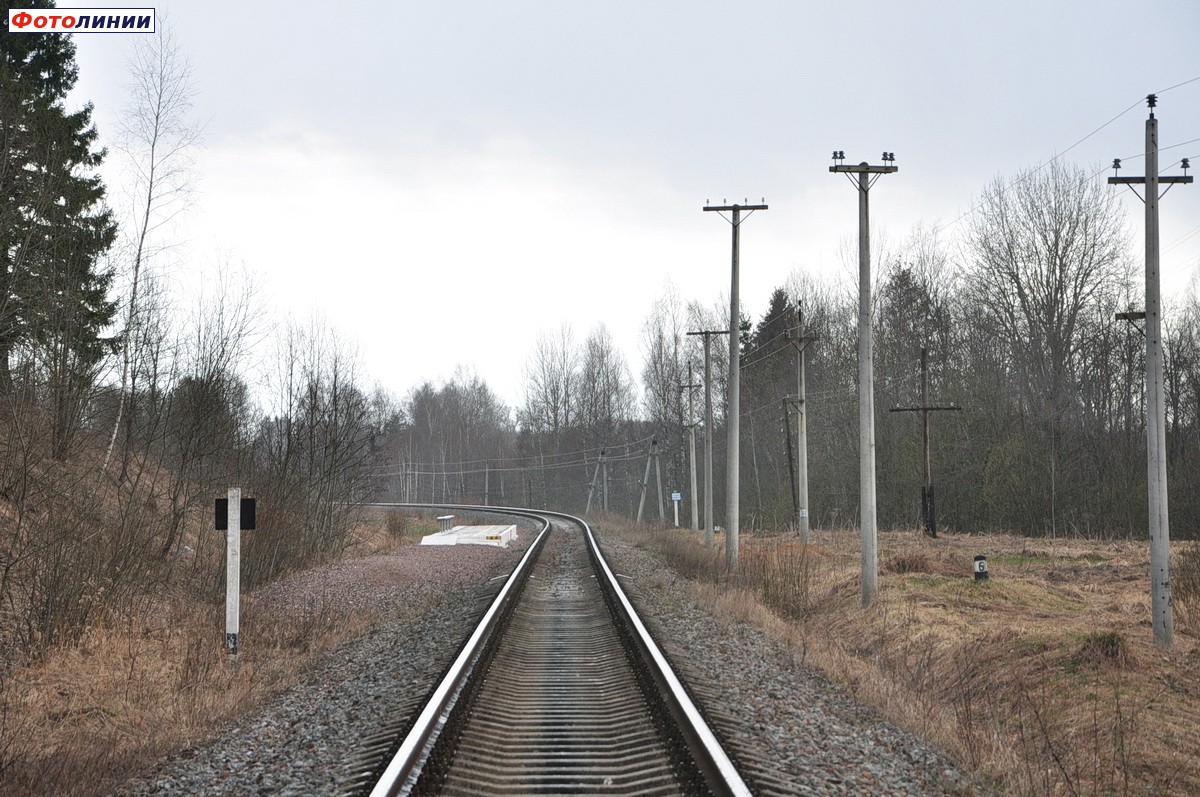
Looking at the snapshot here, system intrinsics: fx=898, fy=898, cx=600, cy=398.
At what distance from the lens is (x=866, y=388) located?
1609 cm

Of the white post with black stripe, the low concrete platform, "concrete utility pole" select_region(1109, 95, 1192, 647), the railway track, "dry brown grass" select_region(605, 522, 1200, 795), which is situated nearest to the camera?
the railway track

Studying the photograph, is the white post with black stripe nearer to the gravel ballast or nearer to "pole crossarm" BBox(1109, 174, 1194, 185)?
the gravel ballast

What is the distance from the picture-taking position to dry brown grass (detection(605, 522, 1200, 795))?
7.31 m

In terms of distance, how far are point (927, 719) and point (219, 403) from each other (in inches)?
568

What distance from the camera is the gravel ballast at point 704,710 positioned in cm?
569

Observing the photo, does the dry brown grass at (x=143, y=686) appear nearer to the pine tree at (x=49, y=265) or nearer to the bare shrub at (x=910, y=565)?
the pine tree at (x=49, y=265)

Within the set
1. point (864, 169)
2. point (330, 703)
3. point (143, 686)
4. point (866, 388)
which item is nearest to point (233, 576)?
point (143, 686)

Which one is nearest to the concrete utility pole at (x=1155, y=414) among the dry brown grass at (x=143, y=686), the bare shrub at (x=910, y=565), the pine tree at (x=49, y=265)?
the bare shrub at (x=910, y=565)

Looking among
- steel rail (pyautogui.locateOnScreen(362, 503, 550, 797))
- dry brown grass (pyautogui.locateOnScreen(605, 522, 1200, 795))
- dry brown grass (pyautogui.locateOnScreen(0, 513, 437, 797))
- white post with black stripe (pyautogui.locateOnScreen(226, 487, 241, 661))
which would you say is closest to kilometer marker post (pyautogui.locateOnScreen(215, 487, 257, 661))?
white post with black stripe (pyautogui.locateOnScreen(226, 487, 241, 661))

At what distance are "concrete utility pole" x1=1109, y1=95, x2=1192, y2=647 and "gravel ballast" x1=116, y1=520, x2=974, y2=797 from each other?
5.21 meters

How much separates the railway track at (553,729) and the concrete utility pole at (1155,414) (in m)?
6.98

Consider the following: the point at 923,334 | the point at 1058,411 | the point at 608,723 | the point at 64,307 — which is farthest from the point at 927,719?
the point at 923,334

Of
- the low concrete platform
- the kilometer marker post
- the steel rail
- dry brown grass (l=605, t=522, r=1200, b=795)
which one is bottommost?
the low concrete platform

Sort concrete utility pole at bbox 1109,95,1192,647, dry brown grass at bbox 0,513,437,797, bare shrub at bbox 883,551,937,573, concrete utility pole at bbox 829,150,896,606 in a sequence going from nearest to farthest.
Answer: dry brown grass at bbox 0,513,437,797 → concrete utility pole at bbox 1109,95,1192,647 → concrete utility pole at bbox 829,150,896,606 → bare shrub at bbox 883,551,937,573
